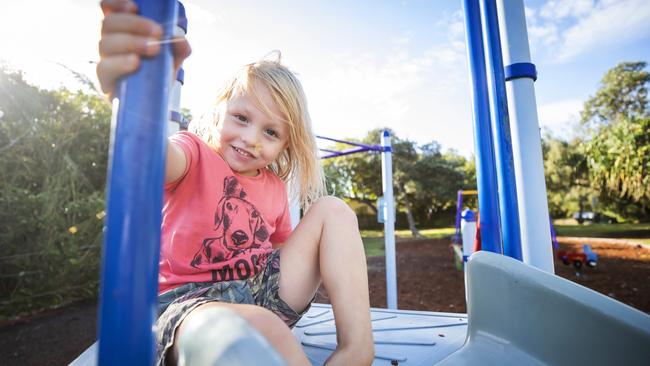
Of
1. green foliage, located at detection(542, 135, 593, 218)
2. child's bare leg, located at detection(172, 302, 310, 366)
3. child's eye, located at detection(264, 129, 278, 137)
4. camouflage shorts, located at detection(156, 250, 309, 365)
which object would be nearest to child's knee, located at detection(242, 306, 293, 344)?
child's bare leg, located at detection(172, 302, 310, 366)

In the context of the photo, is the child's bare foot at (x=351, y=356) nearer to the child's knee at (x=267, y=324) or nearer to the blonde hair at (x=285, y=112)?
the child's knee at (x=267, y=324)

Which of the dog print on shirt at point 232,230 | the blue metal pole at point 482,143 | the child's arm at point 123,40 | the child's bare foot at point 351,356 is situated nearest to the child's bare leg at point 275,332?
the child's bare foot at point 351,356

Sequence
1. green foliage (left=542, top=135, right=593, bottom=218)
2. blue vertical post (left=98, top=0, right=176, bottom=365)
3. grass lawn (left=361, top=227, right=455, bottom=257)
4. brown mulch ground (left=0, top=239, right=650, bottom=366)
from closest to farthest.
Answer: blue vertical post (left=98, top=0, right=176, bottom=365)
brown mulch ground (left=0, top=239, right=650, bottom=366)
green foliage (left=542, top=135, right=593, bottom=218)
grass lawn (left=361, top=227, right=455, bottom=257)

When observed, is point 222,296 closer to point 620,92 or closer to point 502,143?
point 502,143

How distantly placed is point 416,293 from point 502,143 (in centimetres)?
339

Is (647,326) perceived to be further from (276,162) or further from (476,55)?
(276,162)

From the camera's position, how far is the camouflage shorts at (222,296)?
0.64 m

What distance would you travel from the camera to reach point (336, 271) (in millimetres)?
812

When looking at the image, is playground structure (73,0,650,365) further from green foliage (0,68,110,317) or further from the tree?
the tree

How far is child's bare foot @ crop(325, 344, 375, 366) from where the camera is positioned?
0.71m

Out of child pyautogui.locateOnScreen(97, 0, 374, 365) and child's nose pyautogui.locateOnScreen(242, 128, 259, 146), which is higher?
child's nose pyautogui.locateOnScreen(242, 128, 259, 146)

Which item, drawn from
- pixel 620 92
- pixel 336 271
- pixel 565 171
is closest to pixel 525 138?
pixel 336 271

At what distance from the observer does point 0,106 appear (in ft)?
9.59

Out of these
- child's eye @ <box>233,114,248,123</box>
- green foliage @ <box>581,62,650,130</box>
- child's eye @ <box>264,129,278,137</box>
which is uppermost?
green foliage @ <box>581,62,650,130</box>
